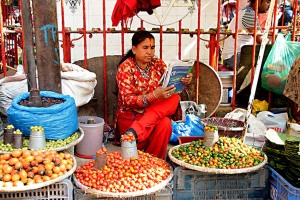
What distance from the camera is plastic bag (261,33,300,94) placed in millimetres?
4176

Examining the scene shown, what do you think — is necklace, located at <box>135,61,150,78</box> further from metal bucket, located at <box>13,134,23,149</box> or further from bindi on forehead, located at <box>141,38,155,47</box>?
metal bucket, located at <box>13,134,23,149</box>

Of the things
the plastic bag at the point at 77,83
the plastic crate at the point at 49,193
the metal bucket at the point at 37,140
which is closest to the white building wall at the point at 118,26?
the plastic bag at the point at 77,83

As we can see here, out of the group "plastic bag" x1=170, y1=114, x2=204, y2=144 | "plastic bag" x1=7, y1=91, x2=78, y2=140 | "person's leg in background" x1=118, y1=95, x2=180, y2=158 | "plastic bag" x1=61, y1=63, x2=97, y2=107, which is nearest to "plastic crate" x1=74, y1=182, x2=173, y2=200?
"plastic bag" x1=7, y1=91, x2=78, y2=140

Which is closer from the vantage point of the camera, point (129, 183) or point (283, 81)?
point (129, 183)

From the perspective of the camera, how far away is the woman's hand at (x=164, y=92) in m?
3.32

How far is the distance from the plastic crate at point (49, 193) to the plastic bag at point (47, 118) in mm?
447

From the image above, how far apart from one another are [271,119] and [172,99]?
4.11ft

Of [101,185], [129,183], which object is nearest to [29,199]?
[101,185]

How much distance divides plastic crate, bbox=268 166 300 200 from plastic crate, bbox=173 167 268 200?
0.06 m

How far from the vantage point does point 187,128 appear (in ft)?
12.2

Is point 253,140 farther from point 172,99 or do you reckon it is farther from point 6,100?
point 6,100

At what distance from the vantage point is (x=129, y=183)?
2.70 m

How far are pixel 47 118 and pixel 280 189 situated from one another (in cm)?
190

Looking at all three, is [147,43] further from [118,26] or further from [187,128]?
[118,26]
